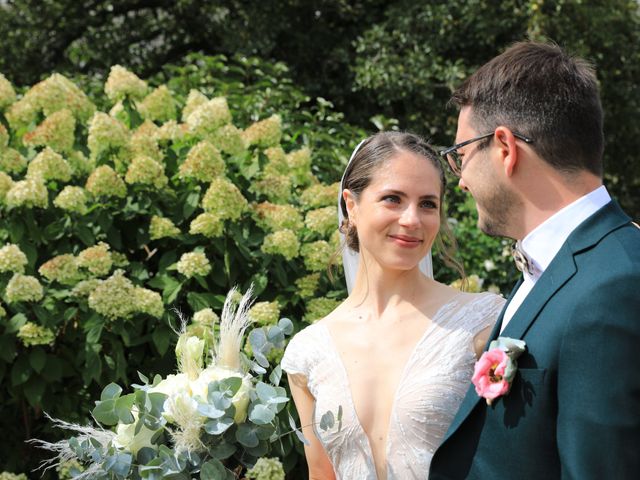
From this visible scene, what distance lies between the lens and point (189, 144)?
4.73 metres

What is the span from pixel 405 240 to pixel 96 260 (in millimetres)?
1652

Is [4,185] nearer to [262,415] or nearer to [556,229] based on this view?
[262,415]

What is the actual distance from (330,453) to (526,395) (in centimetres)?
113

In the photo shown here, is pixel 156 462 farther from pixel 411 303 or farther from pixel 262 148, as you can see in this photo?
pixel 262 148

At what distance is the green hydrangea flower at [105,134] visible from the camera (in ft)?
14.5

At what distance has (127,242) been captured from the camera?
4461 millimetres

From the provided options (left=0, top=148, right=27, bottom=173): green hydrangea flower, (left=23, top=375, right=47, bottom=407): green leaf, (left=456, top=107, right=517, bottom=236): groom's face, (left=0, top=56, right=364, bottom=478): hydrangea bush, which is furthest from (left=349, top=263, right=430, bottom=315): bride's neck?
(left=0, top=148, right=27, bottom=173): green hydrangea flower

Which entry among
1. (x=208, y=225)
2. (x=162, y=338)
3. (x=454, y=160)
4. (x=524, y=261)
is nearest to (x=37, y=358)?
(x=162, y=338)

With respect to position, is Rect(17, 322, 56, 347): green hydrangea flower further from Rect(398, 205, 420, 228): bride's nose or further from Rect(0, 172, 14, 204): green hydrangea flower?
Rect(398, 205, 420, 228): bride's nose

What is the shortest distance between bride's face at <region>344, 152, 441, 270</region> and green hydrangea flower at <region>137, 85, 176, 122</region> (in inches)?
92.3

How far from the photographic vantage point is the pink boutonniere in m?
1.89

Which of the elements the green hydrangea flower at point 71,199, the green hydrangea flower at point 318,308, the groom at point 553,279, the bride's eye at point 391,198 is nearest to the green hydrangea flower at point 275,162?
the green hydrangea flower at point 318,308

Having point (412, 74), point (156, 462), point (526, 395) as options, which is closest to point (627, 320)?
point (526, 395)

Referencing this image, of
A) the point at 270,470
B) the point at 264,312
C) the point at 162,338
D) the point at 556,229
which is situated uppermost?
the point at 556,229
